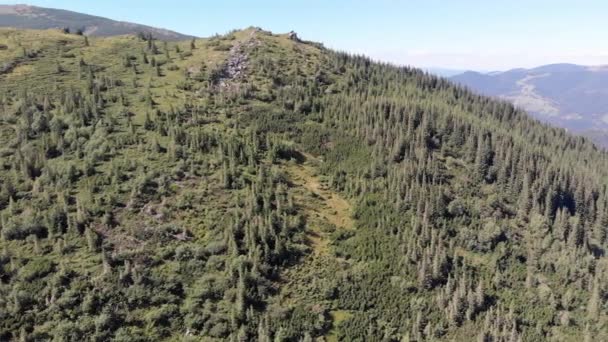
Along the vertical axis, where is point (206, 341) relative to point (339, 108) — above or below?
below

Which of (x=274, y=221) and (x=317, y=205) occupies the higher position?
(x=317, y=205)

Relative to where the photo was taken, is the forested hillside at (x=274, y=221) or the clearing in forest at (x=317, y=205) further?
the clearing in forest at (x=317, y=205)

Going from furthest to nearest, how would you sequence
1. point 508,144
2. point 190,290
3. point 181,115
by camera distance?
1. point 508,144
2. point 181,115
3. point 190,290

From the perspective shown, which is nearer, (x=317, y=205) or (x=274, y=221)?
(x=274, y=221)

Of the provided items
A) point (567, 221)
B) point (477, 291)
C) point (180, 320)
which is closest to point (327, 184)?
point (477, 291)

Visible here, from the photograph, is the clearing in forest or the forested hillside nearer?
the forested hillside

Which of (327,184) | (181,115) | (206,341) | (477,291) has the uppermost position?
(181,115)

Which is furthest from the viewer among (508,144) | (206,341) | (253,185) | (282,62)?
(282,62)

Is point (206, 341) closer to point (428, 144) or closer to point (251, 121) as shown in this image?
point (251, 121)
